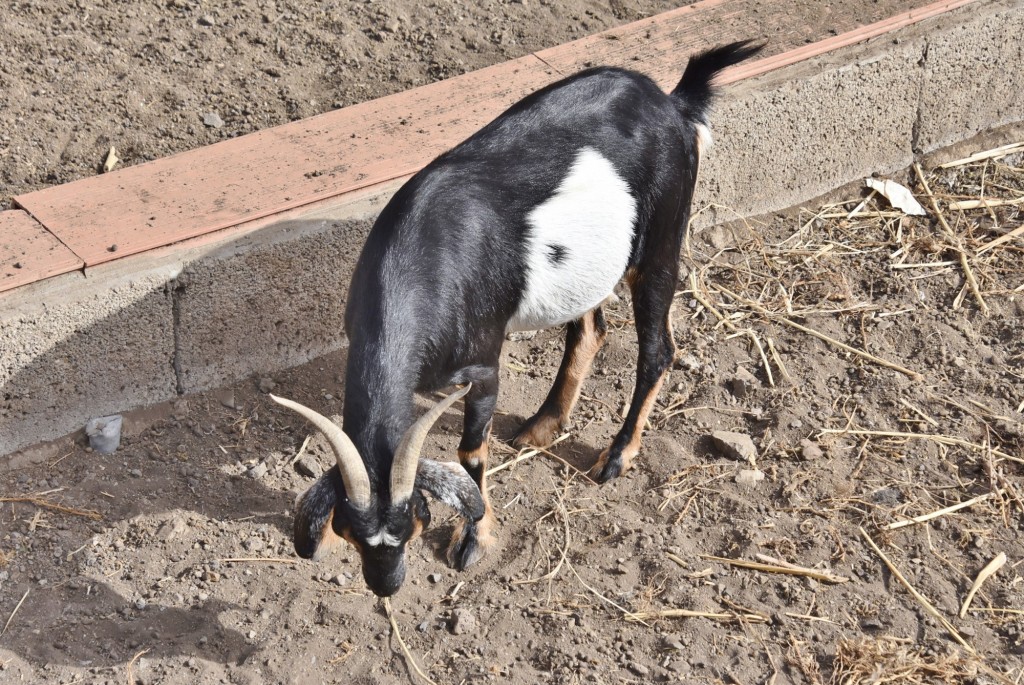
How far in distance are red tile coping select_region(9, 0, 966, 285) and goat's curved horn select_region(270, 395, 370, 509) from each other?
4.85 ft

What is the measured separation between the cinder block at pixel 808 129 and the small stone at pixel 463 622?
91.7 inches

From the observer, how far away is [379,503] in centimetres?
310

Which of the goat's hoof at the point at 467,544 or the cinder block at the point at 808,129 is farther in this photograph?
the cinder block at the point at 808,129

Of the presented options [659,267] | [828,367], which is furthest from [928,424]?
[659,267]

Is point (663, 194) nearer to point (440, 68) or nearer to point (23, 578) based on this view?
point (440, 68)

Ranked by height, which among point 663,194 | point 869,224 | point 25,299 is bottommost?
point 869,224

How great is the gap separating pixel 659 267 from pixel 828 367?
3.41ft

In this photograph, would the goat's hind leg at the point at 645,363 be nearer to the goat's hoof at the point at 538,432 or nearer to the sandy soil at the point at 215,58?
the goat's hoof at the point at 538,432

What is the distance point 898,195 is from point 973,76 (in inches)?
28.0

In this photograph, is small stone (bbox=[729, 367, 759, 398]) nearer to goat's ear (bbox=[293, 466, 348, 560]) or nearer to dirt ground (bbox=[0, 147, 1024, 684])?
dirt ground (bbox=[0, 147, 1024, 684])

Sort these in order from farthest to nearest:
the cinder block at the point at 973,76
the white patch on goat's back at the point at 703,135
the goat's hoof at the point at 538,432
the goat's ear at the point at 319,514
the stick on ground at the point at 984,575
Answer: the cinder block at the point at 973,76 → the goat's hoof at the point at 538,432 → the white patch on goat's back at the point at 703,135 → the stick on ground at the point at 984,575 → the goat's ear at the point at 319,514

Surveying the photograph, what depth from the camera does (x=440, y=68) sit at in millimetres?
5348

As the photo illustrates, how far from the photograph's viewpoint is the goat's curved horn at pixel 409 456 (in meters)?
2.96

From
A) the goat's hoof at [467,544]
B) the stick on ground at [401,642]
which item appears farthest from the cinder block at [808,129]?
the stick on ground at [401,642]
